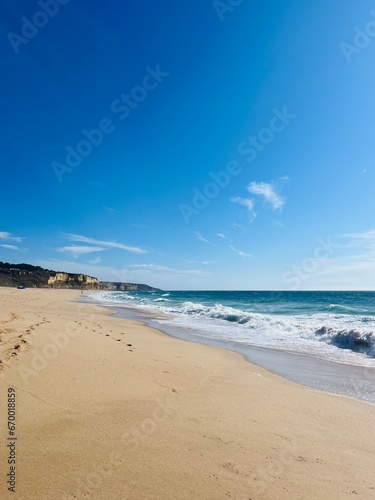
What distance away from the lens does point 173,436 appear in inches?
136

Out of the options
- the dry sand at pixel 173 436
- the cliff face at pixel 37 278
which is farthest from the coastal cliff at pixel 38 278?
the dry sand at pixel 173 436

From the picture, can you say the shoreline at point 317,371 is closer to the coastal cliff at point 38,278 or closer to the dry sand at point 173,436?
the dry sand at point 173,436

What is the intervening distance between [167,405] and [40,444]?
6.26ft

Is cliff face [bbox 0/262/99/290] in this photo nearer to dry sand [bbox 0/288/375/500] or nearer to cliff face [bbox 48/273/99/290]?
cliff face [bbox 48/273/99/290]

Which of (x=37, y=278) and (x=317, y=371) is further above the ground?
(x=37, y=278)

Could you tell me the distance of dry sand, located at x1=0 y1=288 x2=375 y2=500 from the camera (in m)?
2.62

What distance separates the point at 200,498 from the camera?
248cm

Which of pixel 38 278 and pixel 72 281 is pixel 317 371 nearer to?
pixel 38 278

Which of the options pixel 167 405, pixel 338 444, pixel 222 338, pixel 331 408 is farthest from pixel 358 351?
pixel 167 405

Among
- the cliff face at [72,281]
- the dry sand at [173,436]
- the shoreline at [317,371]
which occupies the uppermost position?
the cliff face at [72,281]

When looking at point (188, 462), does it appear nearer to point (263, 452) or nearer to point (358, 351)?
point (263, 452)

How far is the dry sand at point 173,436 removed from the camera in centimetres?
262

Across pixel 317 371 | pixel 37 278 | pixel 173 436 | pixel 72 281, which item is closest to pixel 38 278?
pixel 37 278

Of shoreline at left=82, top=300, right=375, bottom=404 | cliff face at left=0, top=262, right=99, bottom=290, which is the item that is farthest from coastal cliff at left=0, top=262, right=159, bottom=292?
shoreline at left=82, top=300, right=375, bottom=404
